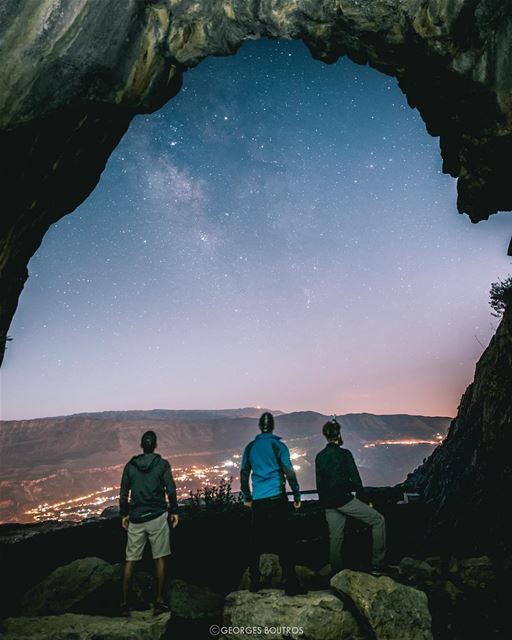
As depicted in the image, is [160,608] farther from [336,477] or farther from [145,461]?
[336,477]

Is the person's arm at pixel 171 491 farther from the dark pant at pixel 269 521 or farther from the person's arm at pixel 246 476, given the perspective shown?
the dark pant at pixel 269 521

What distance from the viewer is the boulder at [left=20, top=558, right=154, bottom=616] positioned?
16.5 feet

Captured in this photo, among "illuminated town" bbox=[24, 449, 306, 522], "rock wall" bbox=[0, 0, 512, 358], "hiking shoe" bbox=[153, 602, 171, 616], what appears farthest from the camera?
"illuminated town" bbox=[24, 449, 306, 522]

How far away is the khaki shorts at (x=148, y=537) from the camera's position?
489 centimetres

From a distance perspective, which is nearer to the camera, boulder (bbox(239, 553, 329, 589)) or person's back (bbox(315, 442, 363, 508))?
person's back (bbox(315, 442, 363, 508))

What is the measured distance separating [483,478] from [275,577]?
17.0 feet

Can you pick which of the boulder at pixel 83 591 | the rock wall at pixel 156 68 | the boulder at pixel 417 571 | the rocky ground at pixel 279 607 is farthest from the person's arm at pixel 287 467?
the rock wall at pixel 156 68

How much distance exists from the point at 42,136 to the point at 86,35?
1.77 m

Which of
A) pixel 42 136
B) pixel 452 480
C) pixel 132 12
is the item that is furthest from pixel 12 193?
pixel 452 480

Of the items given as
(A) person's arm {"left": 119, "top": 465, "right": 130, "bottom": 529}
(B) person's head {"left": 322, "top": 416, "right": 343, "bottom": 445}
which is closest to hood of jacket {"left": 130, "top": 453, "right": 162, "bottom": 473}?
(A) person's arm {"left": 119, "top": 465, "right": 130, "bottom": 529}

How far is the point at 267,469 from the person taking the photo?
4.71 metres

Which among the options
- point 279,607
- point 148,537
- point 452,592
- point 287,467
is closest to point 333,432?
point 287,467

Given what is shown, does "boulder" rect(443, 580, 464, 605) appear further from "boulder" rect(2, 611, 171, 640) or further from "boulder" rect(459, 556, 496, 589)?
"boulder" rect(2, 611, 171, 640)

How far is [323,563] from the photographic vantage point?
664cm
